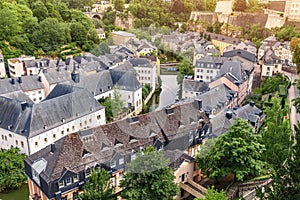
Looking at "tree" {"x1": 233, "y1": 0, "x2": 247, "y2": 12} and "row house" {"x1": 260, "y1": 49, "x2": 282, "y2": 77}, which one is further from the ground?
"tree" {"x1": 233, "y1": 0, "x2": 247, "y2": 12}

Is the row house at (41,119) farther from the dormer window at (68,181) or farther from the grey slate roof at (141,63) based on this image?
the grey slate roof at (141,63)

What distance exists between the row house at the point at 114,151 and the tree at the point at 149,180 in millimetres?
579

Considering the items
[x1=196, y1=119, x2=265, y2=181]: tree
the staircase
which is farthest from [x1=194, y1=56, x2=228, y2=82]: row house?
[x1=196, y1=119, x2=265, y2=181]: tree

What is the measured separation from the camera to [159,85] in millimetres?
12930

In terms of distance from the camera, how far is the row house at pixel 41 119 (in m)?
7.36

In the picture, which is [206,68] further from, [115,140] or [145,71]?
[115,140]

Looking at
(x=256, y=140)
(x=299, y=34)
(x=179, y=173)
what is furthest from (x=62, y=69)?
(x=299, y=34)

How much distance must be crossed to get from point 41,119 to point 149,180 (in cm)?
402

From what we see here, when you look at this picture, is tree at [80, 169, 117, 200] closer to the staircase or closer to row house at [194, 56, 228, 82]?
the staircase

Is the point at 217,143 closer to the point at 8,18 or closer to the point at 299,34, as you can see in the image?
the point at 299,34

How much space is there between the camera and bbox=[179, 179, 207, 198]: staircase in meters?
5.62

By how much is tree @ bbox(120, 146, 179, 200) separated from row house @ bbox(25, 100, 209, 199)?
1.90 ft

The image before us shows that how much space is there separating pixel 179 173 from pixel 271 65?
9.04m

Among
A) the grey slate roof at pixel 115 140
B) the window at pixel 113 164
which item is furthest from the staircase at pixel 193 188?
the window at pixel 113 164
